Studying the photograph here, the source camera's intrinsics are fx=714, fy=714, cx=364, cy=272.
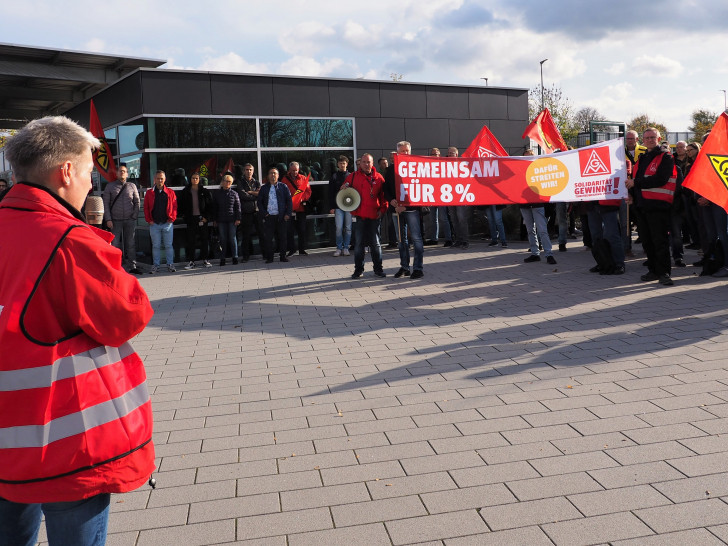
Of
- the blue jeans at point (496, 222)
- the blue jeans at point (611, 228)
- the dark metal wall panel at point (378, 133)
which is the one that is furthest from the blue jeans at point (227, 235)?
the blue jeans at point (611, 228)

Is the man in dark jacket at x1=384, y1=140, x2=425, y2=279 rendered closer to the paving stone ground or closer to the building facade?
the paving stone ground

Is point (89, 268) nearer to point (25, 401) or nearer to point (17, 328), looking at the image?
point (17, 328)

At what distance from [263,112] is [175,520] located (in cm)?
1364

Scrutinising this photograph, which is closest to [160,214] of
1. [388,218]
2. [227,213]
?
[227,213]

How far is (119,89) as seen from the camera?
16.1 m

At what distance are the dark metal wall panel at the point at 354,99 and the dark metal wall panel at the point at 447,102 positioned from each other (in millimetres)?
1576

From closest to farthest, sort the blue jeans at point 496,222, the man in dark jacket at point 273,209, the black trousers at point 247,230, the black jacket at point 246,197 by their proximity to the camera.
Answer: the man in dark jacket at point 273,209
the black jacket at point 246,197
the black trousers at point 247,230
the blue jeans at point 496,222

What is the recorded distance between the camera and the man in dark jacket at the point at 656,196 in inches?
392

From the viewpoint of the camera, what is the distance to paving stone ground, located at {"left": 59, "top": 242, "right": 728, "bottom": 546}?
3432 millimetres

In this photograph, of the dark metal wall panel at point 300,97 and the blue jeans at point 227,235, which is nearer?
the blue jeans at point 227,235

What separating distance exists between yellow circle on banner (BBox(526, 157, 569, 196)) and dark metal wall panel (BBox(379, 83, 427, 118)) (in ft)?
21.3

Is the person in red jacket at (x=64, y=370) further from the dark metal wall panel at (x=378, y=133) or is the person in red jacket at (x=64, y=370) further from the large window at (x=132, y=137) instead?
the dark metal wall panel at (x=378, y=133)

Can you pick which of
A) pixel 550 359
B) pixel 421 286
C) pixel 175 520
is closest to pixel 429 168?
pixel 421 286

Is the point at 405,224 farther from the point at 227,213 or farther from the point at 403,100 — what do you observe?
the point at 403,100
